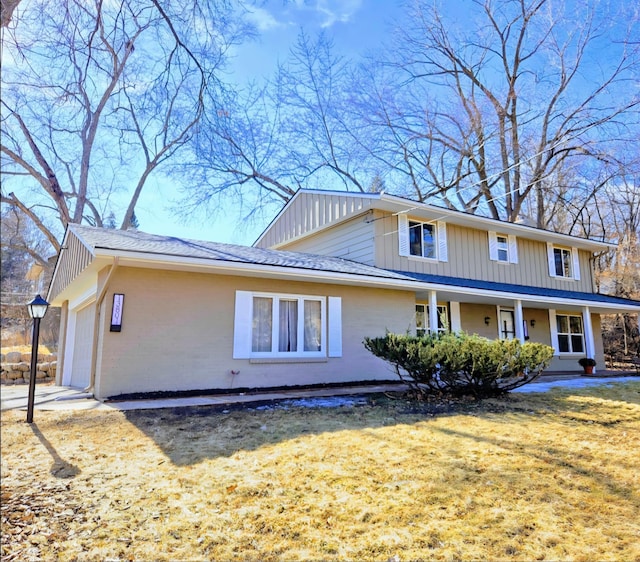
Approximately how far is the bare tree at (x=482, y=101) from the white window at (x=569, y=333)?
16.9ft

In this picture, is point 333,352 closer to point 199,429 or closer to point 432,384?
point 432,384

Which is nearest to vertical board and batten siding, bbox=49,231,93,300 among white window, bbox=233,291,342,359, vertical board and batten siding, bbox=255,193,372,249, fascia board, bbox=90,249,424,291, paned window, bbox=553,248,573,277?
fascia board, bbox=90,249,424,291

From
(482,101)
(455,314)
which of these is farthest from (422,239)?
(482,101)

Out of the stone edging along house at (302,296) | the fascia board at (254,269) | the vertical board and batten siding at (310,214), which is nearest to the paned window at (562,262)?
the stone edging along house at (302,296)

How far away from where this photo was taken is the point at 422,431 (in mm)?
5055

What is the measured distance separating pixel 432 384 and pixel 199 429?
3.96 metres

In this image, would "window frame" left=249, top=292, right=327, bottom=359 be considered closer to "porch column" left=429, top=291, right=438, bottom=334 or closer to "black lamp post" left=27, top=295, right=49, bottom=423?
"porch column" left=429, top=291, right=438, bottom=334

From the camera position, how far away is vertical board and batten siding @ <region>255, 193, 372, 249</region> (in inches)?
481

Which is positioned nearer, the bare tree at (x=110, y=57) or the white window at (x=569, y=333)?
the bare tree at (x=110, y=57)

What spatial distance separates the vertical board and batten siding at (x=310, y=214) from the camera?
12.2 metres

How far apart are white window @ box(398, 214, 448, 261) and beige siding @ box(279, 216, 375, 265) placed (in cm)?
90

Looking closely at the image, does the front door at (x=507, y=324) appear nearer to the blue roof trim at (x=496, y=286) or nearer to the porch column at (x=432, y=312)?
the blue roof trim at (x=496, y=286)

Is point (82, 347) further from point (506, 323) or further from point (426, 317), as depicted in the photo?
point (506, 323)

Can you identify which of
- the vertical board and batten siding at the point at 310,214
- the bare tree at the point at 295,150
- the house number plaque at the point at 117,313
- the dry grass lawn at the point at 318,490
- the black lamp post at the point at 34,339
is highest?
the bare tree at the point at 295,150
